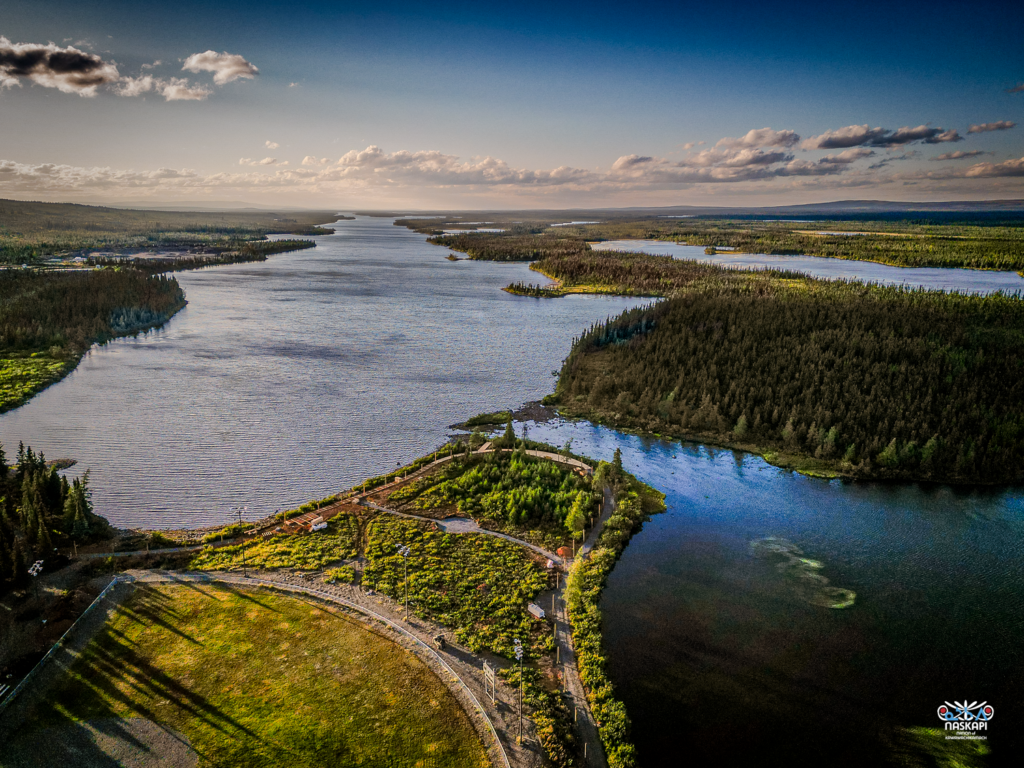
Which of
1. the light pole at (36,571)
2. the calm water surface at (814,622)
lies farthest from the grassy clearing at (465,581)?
the light pole at (36,571)

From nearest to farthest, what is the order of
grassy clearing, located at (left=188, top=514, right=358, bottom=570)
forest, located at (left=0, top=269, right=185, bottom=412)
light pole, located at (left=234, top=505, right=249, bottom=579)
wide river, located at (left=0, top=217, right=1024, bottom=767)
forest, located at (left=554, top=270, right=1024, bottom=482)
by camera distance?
1. wide river, located at (left=0, top=217, right=1024, bottom=767)
2. light pole, located at (left=234, top=505, right=249, bottom=579)
3. grassy clearing, located at (left=188, top=514, right=358, bottom=570)
4. forest, located at (left=554, top=270, right=1024, bottom=482)
5. forest, located at (left=0, top=269, right=185, bottom=412)

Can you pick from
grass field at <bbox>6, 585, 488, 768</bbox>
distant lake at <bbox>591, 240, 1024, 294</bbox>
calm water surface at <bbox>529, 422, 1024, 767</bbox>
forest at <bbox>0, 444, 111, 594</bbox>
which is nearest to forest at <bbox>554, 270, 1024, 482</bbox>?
calm water surface at <bbox>529, 422, 1024, 767</bbox>

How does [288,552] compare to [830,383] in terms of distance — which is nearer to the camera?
[288,552]

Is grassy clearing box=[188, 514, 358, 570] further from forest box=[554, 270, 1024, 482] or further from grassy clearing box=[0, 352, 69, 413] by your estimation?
grassy clearing box=[0, 352, 69, 413]

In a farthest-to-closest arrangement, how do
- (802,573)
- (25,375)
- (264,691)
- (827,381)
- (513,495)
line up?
(25,375), (827,381), (513,495), (802,573), (264,691)

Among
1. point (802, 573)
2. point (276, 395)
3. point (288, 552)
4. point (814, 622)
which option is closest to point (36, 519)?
point (288, 552)

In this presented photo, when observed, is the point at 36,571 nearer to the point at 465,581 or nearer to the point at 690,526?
the point at 465,581

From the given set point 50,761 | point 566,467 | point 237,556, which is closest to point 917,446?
point 566,467
